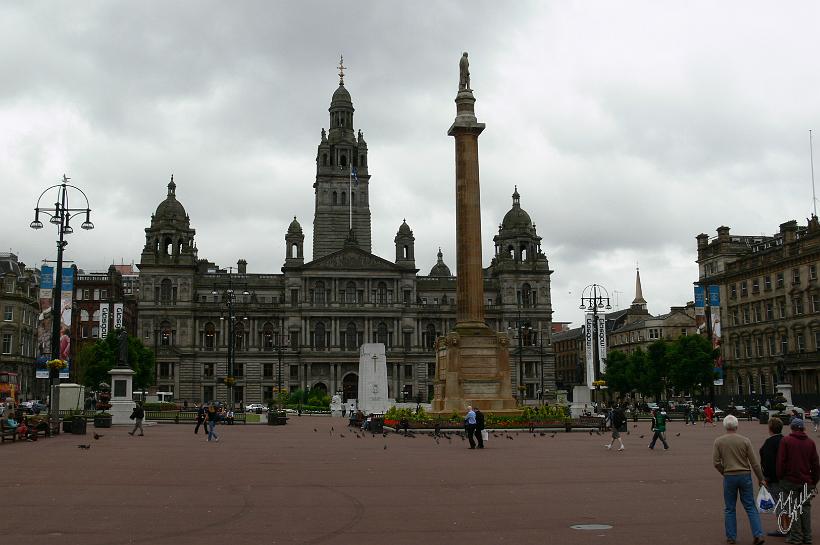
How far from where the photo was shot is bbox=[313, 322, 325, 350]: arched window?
120 meters

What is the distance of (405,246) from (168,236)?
33668mm

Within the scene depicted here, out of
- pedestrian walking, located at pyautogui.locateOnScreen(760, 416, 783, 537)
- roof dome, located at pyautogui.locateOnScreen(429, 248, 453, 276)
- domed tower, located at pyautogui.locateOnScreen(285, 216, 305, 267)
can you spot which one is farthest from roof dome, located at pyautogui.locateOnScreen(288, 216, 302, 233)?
pedestrian walking, located at pyautogui.locateOnScreen(760, 416, 783, 537)

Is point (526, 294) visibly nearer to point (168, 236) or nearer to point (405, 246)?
point (405, 246)

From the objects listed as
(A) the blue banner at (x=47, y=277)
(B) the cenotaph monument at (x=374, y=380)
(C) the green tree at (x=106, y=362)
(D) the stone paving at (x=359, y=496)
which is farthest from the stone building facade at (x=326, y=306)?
(D) the stone paving at (x=359, y=496)

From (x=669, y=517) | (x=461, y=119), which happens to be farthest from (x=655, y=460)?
(x=461, y=119)

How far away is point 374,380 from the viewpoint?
203 feet

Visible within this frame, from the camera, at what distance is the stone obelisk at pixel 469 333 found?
4200 centimetres

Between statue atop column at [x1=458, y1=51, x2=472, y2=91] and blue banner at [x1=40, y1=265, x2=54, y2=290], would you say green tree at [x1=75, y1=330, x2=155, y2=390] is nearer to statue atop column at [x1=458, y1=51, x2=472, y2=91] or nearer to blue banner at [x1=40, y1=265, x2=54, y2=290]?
blue banner at [x1=40, y1=265, x2=54, y2=290]

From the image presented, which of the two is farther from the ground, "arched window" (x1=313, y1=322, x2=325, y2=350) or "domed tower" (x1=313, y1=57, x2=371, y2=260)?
"domed tower" (x1=313, y1=57, x2=371, y2=260)

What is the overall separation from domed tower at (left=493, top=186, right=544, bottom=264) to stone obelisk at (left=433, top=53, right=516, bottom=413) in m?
81.6

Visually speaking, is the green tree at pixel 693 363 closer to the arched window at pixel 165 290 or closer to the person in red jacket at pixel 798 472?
the arched window at pixel 165 290

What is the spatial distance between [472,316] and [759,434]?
1444 cm

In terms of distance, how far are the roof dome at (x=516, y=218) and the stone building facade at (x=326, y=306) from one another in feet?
0.54

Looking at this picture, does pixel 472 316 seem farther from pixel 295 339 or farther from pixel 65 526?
pixel 295 339
